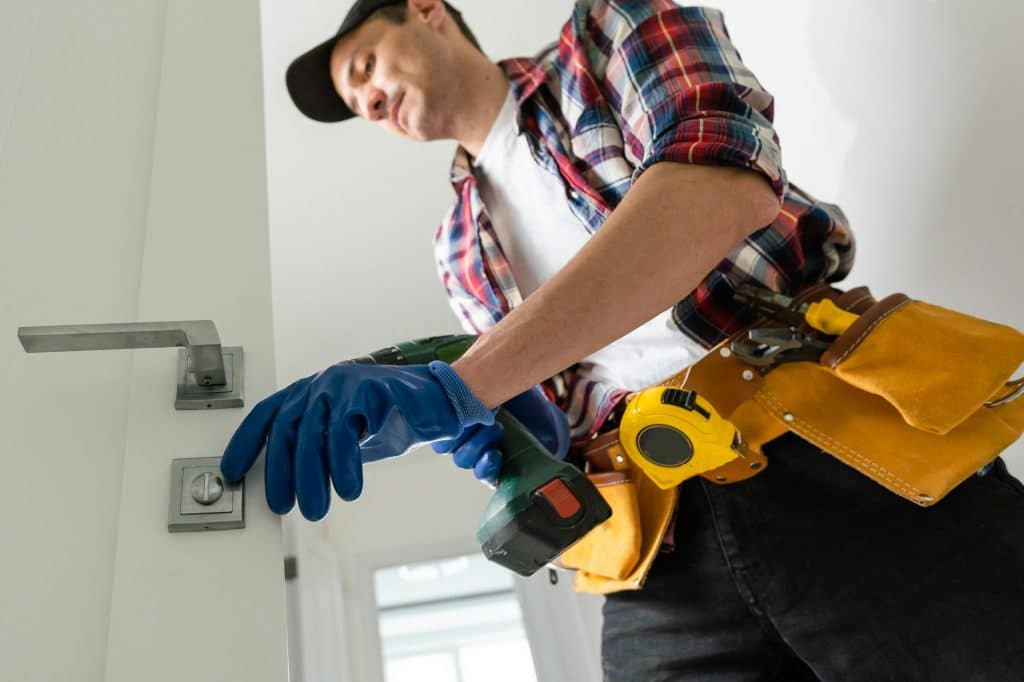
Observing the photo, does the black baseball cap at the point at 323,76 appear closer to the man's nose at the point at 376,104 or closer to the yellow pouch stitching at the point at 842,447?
the man's nose at the point at 376,104

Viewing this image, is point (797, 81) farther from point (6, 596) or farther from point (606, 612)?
point (6, 596)

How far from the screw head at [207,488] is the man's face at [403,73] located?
84cm

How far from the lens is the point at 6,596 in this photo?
24.8 inches

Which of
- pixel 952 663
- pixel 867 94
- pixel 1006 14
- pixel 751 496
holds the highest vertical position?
pixel 867 94

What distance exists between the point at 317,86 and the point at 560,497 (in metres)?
0.94

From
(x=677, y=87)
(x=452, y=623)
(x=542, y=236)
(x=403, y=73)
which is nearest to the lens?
(x=677, y=87)

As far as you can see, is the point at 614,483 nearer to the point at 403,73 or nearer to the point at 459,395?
the point at 459,395

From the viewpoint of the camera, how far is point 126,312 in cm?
78

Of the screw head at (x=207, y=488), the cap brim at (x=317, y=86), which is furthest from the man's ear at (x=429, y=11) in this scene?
the screw head at (x=207, y=488)

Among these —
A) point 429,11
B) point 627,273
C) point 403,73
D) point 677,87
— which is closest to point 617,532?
point 627,273

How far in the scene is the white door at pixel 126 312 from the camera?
62cm

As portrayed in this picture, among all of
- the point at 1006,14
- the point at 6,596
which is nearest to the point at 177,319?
the point at 6,596

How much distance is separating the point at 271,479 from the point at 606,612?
0.66m

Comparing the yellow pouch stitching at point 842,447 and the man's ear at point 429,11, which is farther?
the man's ear at point 429,11
